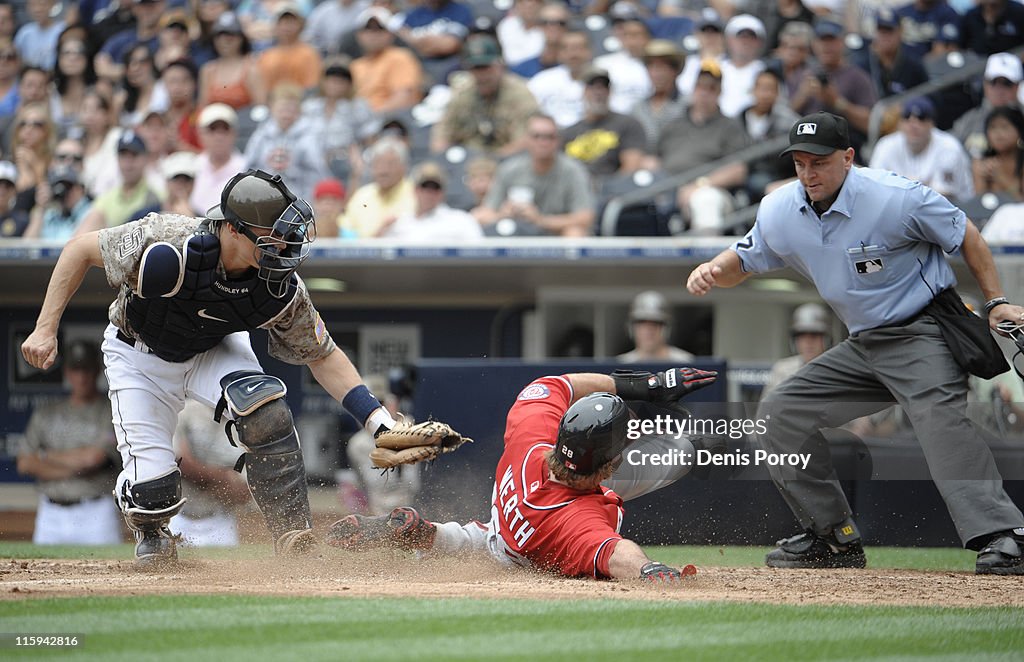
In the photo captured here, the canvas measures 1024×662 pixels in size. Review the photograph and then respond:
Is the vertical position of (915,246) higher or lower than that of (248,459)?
higher

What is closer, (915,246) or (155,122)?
(915,246)

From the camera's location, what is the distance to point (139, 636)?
154 inches

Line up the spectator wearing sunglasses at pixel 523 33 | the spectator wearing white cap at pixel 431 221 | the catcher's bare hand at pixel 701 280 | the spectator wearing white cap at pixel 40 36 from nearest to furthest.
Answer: the catcher's bare hand at pixel 701 280
the spectator wearing white cap at pixel 431 221
the spectator wearing sunglasses at pixel 523 33
the spectator wearing white cap at pixel 40 36

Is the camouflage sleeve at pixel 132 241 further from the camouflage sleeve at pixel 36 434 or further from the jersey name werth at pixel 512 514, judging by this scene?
the camouflage sleeve at pixel 36 434

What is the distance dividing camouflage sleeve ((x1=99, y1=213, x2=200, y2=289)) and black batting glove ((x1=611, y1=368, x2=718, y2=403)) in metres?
2.10

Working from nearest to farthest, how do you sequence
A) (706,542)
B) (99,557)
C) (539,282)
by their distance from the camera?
1. (99,557)
2. (706,542)
3. (539,282)

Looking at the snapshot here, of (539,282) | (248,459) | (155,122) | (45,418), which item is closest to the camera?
(248,459)

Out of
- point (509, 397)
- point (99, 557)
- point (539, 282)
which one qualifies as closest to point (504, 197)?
point (539, 282)

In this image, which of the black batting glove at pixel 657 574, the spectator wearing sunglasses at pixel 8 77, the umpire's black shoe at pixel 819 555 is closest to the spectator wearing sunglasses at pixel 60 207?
the spectator wearing sunglasses at pixel 8 77

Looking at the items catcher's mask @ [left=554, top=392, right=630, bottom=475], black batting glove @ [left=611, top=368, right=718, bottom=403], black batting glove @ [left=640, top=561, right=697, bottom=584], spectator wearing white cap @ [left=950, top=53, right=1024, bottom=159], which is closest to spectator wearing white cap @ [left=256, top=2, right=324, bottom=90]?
spectator wearing white cap @ [left=950, top=53, right=1024, bottom=159]

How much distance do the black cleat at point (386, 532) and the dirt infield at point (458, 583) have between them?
120 millimetres

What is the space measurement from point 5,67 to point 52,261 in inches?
206

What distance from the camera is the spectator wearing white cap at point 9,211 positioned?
11328 millimetres

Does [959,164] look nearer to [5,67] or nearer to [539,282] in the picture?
[539,282]
